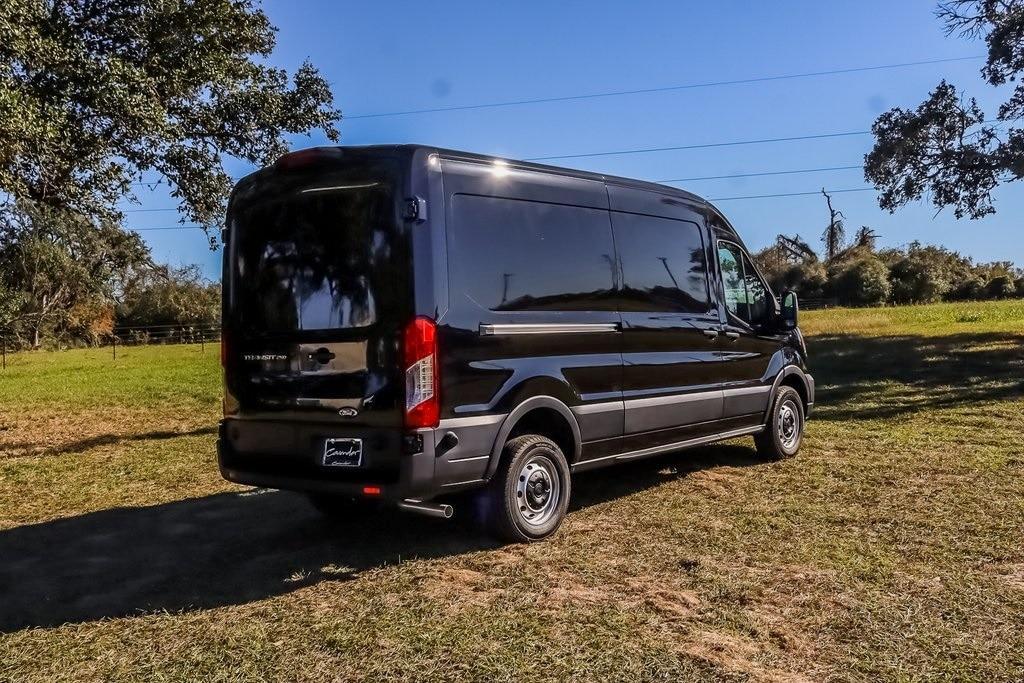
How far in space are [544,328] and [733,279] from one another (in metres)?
2.73

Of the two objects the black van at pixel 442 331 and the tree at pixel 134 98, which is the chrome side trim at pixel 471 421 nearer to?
the black van at pixel 442 331

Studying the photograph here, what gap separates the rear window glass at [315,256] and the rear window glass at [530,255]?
473mm

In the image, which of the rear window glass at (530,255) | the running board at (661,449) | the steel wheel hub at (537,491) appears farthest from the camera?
the running board at (661,449)

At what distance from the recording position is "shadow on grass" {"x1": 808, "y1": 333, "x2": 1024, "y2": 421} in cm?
1212

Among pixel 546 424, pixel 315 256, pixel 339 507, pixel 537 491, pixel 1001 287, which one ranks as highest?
pixel 1001 287

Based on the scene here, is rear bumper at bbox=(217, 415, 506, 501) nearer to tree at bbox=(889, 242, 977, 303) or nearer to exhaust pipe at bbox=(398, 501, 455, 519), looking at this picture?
exhaust pipe at bbox=(398, 501, 455, 519)

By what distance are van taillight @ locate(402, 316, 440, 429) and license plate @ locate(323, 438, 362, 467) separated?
39cm

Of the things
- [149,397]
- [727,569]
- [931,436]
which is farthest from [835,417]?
[149,397]

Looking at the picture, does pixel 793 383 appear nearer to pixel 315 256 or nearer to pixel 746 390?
→ pixel 746 390

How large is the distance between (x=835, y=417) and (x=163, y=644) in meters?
9.20

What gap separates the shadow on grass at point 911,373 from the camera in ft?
39.8

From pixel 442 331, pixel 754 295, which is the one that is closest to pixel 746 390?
pixel 754 295

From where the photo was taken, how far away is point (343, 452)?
16.6ft

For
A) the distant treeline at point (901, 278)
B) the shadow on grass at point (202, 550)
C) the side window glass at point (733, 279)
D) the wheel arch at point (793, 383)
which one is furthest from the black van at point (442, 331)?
the distant treeline at point (901, 278)
